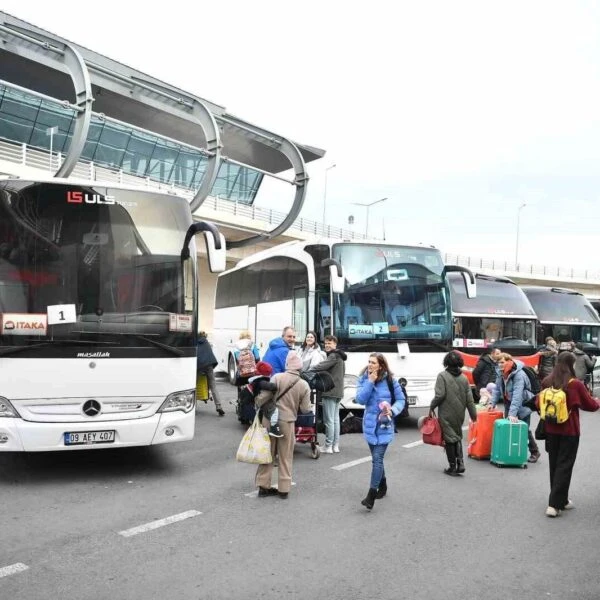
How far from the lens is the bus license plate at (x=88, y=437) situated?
284 inches

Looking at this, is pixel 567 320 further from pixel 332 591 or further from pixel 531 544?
pixel 332 591

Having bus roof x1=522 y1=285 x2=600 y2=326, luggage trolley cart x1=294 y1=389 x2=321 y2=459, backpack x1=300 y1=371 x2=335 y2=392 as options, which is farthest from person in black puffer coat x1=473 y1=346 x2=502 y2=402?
bus roof x1=522 y1=285 x2=600 y2=326

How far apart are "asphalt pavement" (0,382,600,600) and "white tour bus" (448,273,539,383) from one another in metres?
6.89

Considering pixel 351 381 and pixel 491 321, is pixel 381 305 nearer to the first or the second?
pixel 351 381

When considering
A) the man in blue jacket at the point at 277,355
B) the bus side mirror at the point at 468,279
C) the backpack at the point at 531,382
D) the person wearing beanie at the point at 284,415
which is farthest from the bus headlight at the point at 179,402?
the bus side mirror at the point at 468,279

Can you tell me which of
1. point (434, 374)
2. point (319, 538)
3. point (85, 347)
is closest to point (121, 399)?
point (85, 347)

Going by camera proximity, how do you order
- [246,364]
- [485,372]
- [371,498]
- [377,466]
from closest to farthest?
[371,498], [377,466], [485,372], [246,364]

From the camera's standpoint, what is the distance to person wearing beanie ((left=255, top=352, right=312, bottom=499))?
6957 mm

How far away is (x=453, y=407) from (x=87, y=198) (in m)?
5.01

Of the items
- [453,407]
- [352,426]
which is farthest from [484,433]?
[352,426]

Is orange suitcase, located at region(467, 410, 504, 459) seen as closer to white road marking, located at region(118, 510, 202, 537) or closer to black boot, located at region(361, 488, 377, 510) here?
black boot, located at region(361, 488, 377, 510)

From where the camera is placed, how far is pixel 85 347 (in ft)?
23.8

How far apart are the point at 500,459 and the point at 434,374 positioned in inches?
134

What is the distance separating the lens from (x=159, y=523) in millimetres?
5969
